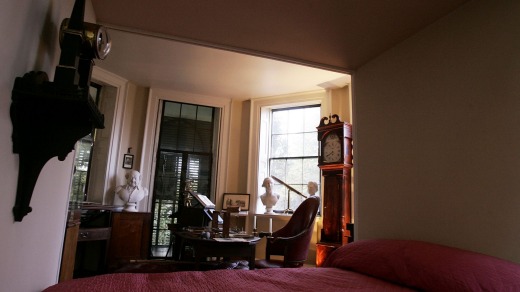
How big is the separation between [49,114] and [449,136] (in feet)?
6.43

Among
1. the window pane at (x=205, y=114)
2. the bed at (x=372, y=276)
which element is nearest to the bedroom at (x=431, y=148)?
the bed at (x=372, y=276)

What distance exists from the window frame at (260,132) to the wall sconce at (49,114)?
174 inches

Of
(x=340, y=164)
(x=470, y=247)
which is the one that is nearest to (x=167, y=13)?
(x=470, y=247)

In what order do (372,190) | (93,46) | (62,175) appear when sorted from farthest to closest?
(372,190) → (62,175) → (93,46)

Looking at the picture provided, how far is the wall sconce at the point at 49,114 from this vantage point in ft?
3.13

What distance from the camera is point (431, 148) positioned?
79.3 inches

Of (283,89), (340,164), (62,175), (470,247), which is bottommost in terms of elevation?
(470,247)

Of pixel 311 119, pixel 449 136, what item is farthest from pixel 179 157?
pixel 449 136

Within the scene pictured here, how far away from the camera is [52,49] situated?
4.22ft

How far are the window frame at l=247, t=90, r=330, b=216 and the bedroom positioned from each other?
2.90 metres

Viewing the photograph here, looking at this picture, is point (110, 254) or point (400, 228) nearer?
point (400, 228)

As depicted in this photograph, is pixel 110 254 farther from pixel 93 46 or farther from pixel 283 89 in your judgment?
pixel 93 46

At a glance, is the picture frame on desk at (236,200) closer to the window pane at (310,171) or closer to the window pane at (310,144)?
the window pane at (310,171)

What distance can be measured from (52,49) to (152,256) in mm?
4440
